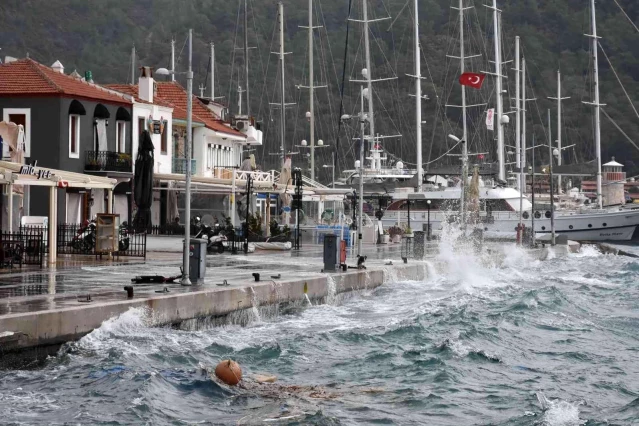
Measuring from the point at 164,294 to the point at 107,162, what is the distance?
23507 mm

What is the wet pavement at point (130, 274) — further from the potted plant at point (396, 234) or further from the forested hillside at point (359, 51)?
the forested hillside at point (359, 51)

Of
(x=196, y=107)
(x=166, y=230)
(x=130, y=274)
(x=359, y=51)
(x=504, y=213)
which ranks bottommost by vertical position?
(x=130, y=274)

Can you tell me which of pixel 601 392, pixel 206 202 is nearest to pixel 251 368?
pixel 601 392

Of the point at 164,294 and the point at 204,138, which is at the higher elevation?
the point at 204,138

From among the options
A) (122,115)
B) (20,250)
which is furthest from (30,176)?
(122,115)

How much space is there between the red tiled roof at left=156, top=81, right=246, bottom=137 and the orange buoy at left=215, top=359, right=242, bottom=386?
131 ft

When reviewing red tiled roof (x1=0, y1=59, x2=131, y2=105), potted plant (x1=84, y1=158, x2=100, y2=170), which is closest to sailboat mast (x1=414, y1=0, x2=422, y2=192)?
red tiled roof (x1=0, y1=59, x2=131, y2=105)

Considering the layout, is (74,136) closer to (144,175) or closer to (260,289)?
(144,175)

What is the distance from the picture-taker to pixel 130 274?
2827 centimetres

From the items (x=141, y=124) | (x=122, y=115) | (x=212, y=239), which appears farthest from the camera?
(x=141, y=124)

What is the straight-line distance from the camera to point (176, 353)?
20.5 m

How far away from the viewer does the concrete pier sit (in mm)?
18875

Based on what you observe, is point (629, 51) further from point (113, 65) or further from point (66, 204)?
point (66, 204)

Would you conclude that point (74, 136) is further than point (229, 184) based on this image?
No
